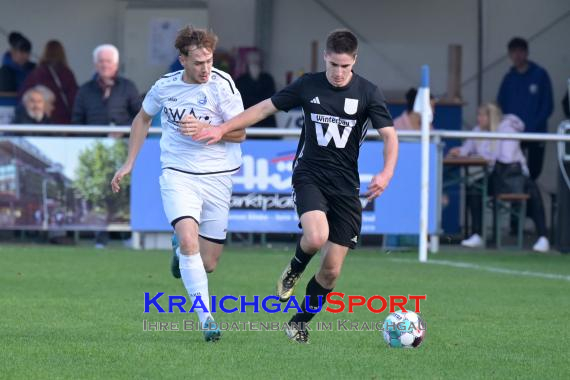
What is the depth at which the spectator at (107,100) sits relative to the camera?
1595 centimetres

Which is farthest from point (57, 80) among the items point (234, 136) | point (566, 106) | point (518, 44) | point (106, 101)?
point (234, 136)

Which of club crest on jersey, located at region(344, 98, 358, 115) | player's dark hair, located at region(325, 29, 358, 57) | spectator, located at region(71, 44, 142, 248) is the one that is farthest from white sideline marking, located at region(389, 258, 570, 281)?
player's dark hair, located at region(325, 29, 358, 57)

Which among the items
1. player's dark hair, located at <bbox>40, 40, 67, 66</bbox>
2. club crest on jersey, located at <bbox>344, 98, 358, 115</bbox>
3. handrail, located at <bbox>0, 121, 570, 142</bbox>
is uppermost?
player's dark hair, located at <bbox>40, 40, 67, 66</bbox>

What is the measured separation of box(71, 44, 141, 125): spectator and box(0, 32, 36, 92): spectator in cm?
240

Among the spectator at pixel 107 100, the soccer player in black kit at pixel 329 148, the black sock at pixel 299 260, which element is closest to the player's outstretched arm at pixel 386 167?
the soccer player in black kit at pixel 329 148

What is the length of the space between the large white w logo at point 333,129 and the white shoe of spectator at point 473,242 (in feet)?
28.3

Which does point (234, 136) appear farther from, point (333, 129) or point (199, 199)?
point (333, 129)

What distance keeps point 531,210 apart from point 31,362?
1069 centimetres

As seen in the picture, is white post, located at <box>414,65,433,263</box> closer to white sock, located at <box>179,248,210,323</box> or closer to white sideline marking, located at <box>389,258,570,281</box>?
white sideline marking, located at <box>389,258,570,281</box>

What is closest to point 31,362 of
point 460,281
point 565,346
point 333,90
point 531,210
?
point 333,90

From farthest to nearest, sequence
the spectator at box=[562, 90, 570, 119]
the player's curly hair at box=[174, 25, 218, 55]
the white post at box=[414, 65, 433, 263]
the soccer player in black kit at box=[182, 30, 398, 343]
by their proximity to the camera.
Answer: the spectator at box=[562, 90, 570, 119], the white post at box=[414, 65, 433, 263], the player's curly hair at box=[174, 25, 218, 55], the soccer player in black kit at box=[182, 30, 398, 343]

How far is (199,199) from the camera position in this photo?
928cm

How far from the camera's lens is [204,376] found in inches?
284

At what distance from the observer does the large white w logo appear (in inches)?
340
